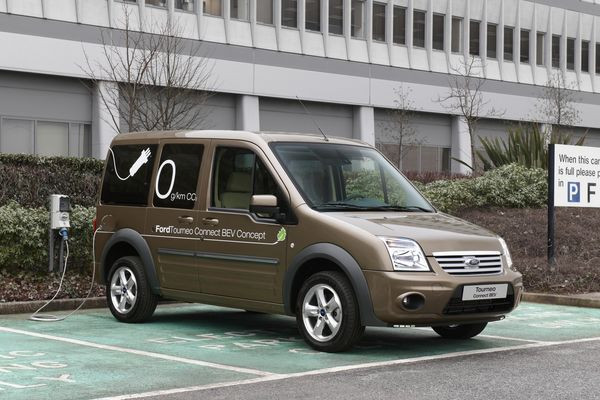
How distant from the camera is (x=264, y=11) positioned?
129 feet

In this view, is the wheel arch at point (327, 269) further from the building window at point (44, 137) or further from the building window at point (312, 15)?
the building window at point (312, 15)

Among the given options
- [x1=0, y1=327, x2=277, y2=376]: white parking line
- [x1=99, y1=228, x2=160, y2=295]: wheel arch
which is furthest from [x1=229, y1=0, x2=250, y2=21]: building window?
[x1=0, y1=327, x2=277, y2=376]: white parking line

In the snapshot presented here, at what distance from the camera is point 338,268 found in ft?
31.0

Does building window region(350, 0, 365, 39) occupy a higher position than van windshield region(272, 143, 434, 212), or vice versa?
building window region(350, 0, 365, 39)

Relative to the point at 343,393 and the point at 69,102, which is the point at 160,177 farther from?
the point at 69,102

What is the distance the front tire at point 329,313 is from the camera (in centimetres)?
909

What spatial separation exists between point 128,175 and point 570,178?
7.52 metres

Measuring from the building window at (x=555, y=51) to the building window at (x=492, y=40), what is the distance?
173 inches

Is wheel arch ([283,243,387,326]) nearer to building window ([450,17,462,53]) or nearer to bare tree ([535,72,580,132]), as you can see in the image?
bare tree ([535,72,580,132])

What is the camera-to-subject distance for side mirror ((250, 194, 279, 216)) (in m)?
9.63

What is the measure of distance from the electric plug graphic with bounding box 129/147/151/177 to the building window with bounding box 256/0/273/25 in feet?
92.4

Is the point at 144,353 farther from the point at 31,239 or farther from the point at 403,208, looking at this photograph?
the point at 31,239

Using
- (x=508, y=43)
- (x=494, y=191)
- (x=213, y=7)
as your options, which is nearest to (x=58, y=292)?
(x=494, y=191)

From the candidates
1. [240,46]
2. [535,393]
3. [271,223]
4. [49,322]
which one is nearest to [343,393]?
[535,393]
